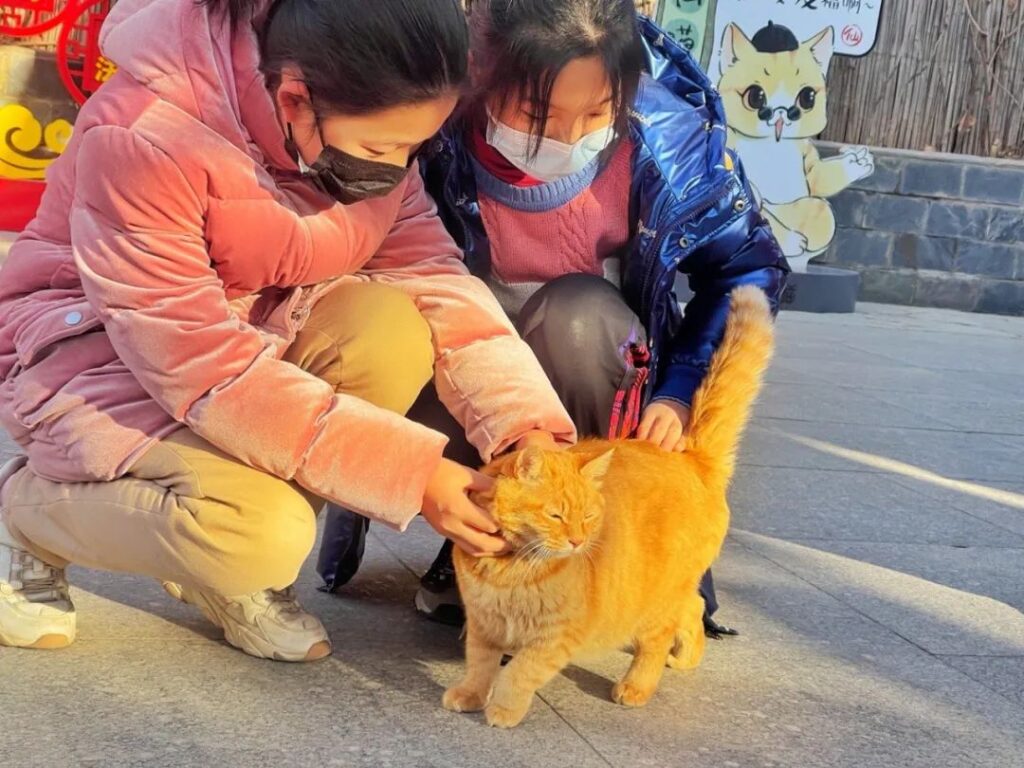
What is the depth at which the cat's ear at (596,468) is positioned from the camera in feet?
7.36

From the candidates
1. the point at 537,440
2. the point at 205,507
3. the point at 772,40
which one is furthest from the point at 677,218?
the point at 772,40

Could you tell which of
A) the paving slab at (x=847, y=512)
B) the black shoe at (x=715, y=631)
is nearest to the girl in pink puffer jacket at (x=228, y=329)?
the black shoe at (x=715, y=631)

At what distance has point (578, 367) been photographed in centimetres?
269

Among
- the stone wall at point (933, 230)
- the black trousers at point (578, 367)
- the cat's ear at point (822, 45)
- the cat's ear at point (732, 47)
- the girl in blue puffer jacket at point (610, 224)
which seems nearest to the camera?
the girl in blue puffer jacket at point (610, 224)

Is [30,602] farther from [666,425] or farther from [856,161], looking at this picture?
[856,161]

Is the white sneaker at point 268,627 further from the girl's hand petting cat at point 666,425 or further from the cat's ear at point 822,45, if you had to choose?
the cat's ear at point 822,45

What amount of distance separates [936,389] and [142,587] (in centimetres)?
468

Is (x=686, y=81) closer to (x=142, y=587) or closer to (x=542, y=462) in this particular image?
(x=542, y=462)

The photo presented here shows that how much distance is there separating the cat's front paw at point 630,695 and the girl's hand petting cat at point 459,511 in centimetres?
40

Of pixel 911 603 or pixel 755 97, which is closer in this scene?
pixel 911 603

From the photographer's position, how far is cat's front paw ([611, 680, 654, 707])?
2.37 metres

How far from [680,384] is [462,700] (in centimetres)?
87

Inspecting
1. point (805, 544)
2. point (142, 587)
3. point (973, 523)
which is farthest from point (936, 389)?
point (142, 587)

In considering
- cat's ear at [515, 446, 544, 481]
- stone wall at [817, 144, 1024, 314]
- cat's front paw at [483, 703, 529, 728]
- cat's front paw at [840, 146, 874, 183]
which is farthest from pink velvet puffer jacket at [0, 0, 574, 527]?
stone wall at [817, 144, 1024, 314]
